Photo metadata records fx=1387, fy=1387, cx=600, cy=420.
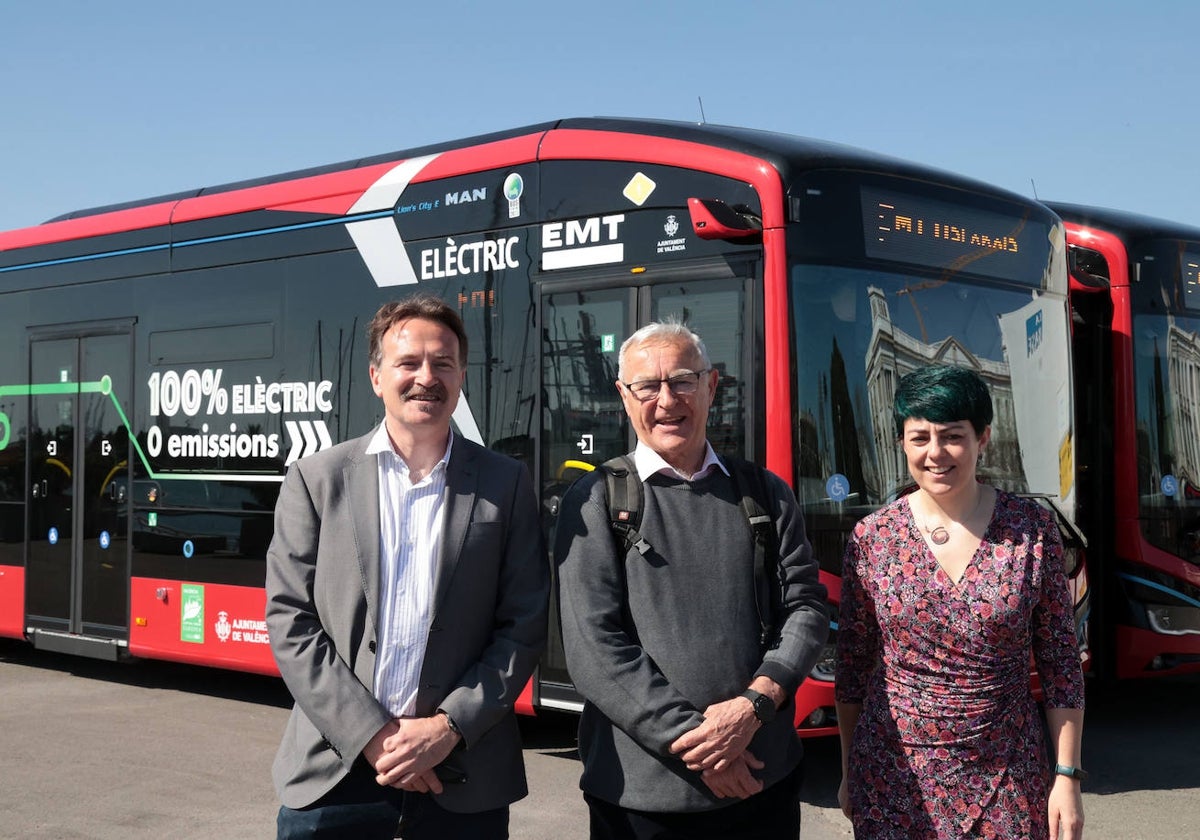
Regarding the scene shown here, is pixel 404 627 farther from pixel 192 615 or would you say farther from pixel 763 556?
pixel 192 615

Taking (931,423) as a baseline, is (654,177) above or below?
above

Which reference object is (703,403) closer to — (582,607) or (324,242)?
(582,607)

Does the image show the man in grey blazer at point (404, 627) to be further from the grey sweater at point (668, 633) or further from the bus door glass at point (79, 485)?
the bus door glass at point (79, 485)

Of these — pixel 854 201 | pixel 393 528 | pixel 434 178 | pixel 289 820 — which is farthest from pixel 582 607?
pixel 434 178

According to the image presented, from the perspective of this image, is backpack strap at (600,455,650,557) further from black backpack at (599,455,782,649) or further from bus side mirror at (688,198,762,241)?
bus side mirror at (688,198,762,241)

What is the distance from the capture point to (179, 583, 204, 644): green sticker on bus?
8.59m

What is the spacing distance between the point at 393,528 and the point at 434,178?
15.4 ft

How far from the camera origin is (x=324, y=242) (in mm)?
8172

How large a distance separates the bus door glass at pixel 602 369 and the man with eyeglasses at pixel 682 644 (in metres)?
3.02

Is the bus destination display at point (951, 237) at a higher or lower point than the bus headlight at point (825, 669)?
higher

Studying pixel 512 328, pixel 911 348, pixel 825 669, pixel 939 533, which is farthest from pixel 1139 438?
pixel 939 533

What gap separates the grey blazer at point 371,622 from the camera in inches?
125

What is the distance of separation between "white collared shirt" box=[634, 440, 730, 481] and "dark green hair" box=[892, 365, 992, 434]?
45 cm

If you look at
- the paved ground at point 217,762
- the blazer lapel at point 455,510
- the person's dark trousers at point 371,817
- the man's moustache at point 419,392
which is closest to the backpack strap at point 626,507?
the blazer lapel at point 455,510
